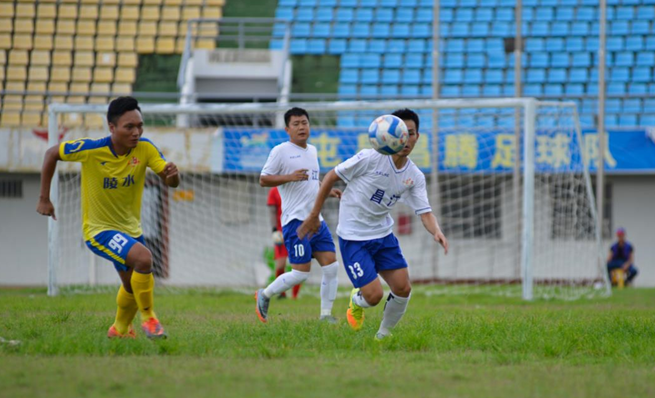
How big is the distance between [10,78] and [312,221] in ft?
59.2

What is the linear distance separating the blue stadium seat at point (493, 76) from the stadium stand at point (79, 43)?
7.35 meters

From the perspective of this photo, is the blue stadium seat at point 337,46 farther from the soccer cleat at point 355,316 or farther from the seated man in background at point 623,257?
the soccer cleat at point 355,316

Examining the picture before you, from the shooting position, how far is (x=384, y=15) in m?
25.5

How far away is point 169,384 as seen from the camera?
5332 mm

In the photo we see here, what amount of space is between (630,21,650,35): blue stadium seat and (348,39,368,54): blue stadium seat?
23.8 feet

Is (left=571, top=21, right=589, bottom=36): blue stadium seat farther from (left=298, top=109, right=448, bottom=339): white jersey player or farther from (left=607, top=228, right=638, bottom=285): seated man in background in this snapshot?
(left=298, top=109, right=448, bottom=339): white jersey player

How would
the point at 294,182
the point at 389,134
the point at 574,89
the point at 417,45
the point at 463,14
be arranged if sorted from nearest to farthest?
the point at 389,134
the point at 294,182
the point at 574,89
the point at 417,45
the point at 463,14

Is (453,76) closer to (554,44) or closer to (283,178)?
(554,44)

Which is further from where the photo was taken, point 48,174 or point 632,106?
point 632,106

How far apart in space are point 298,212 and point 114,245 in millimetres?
2794

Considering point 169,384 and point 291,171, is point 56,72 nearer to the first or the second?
point 291,171

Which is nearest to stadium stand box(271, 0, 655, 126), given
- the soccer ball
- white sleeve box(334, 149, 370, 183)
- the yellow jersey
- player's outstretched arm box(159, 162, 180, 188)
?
white sleeve box(334, 149, 370, 183)

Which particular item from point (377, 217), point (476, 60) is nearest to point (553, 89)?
point (476, 60)

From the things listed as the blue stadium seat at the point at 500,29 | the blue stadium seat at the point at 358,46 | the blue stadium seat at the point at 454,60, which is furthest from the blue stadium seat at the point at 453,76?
the blue stadium seat at the point at 358,46
